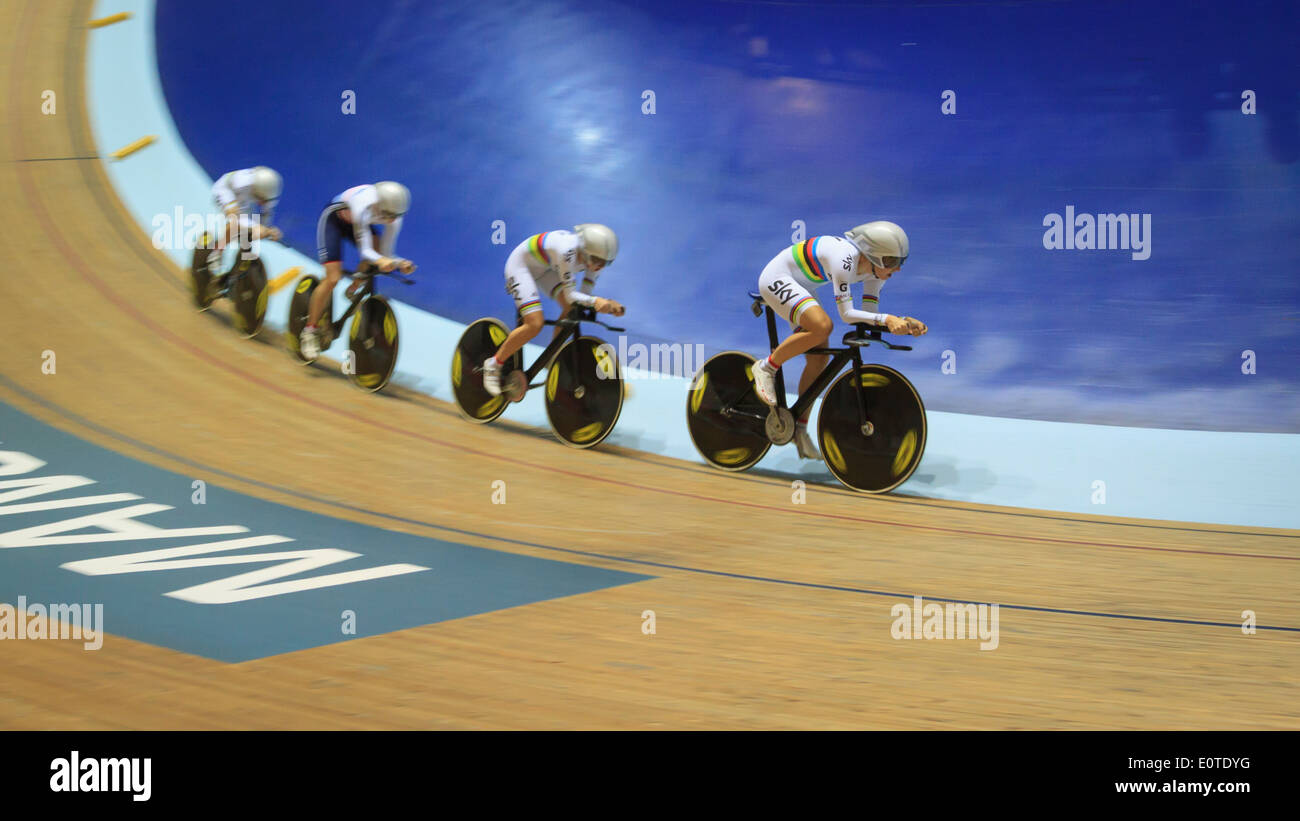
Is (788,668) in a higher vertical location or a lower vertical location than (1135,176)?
lower

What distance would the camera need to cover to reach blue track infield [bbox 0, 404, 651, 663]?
3.01 metres

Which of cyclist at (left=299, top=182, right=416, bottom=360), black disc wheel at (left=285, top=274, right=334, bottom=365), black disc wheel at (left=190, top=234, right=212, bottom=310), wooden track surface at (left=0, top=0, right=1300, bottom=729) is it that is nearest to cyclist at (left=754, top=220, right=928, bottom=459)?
wooden track surface at (left=0, top=0, right=1300, bottom=729)

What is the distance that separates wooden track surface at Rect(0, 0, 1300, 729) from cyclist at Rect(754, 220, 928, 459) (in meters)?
0.52

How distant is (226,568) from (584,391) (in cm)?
225

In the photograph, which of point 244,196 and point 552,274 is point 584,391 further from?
point 244,196

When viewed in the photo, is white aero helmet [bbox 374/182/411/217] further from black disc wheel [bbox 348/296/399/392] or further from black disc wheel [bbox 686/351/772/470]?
black disc wheel [bbox 686/351/772/470]

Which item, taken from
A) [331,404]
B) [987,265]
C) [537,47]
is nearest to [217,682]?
[331,404]

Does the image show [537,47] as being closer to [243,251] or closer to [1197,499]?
[243,251]

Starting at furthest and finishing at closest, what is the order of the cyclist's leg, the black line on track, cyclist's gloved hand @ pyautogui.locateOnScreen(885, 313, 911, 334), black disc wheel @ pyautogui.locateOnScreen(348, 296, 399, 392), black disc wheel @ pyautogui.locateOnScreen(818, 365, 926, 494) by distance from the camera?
black disc wheel @ pyautogui.locateOnScreen(348, 296, 399, 392)
the cyclist's leg
black disc wheel @ pyautogui.locateOnScreen(818, 365, 926, 494)
cyclist's gloved hand @ pyautogui.locateOnScreen(885, 313, 911, 334)
the black line on track

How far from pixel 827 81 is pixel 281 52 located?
4755 mm

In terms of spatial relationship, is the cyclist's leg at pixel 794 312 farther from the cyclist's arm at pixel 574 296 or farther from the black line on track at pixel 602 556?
the black line on track at pixel 602 556

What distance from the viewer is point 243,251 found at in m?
6.62

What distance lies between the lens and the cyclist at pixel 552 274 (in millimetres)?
5246
